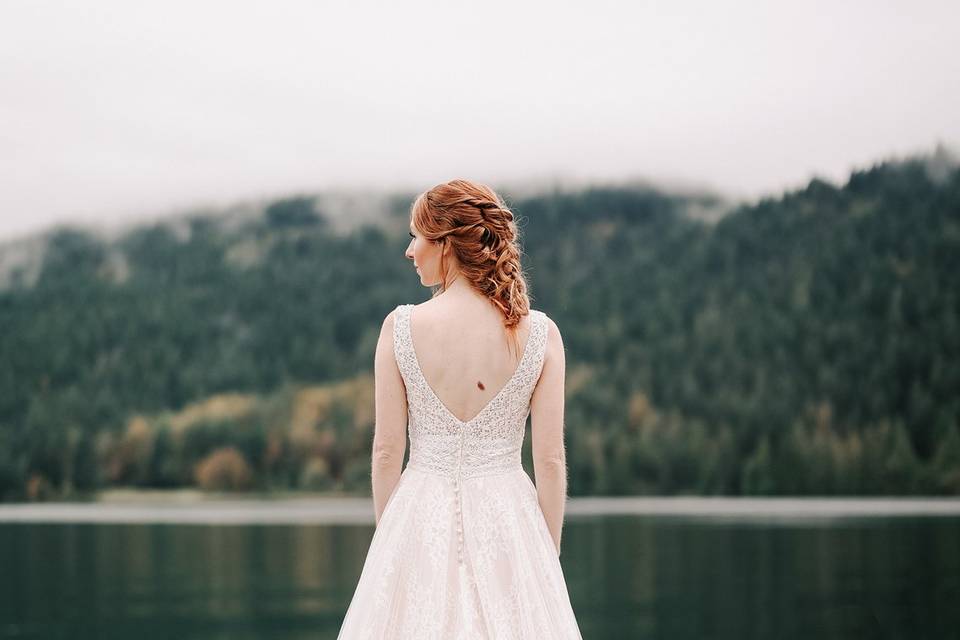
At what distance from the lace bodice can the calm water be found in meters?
12.2

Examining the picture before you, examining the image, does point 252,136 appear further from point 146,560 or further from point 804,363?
point 146,560

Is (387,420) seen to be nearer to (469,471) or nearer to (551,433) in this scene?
(469,471)

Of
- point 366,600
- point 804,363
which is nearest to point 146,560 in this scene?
point 366,600

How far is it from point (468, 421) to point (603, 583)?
1890 centimetres

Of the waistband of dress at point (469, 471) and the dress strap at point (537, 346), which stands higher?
the dress strap at point (537, 346)

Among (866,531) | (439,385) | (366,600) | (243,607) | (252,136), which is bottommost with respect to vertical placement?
(866,531)

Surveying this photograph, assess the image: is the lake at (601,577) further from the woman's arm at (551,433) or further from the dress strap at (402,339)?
the dress strap at (402,339)

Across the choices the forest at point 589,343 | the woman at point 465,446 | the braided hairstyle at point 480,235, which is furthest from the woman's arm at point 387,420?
the forest at point 589,343

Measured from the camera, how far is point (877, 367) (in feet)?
188

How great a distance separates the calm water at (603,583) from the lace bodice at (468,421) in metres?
12.2

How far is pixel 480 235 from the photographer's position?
10.0 ft

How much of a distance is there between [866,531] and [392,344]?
35.5m

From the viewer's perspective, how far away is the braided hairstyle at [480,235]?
3.03m

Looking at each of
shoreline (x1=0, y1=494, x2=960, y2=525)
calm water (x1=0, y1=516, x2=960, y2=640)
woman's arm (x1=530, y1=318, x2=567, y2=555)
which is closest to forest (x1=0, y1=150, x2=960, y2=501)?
shoreline (x1=0, y1=494, x2=960, y2=525)
